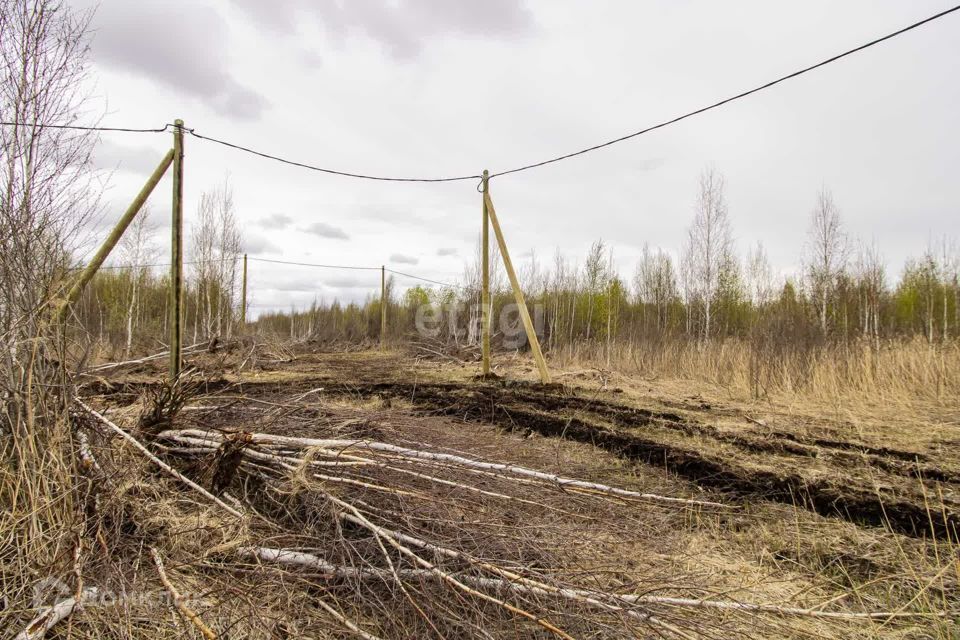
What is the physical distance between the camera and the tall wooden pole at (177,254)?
18.5ft

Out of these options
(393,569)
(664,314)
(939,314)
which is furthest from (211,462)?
(939,314)

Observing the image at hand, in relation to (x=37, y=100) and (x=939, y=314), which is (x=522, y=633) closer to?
(x=37, y=100)

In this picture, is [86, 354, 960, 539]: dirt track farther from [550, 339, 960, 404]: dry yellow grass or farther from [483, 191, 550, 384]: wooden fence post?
[550, 339, 960, 404]: dry yellow grass

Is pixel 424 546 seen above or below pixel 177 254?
below

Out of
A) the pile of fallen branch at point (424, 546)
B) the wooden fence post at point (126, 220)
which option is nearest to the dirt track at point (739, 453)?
the pile of fallen branch at point (424, 546)

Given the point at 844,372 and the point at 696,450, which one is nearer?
the point at 696,450

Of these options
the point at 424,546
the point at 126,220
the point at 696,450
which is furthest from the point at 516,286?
the point at 424,546

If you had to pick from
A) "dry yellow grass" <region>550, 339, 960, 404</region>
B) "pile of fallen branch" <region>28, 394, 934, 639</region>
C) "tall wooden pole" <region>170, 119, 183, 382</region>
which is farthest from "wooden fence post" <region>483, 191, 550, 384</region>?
"pile of fallen branch" <region>28, 394, 934, 639</region>

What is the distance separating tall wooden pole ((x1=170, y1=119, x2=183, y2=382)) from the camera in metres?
5.64

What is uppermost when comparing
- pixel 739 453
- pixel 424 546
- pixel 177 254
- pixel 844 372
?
pixel 177 254

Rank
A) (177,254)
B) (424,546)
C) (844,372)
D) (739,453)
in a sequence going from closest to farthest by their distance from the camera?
(424,546), (739,453), (177,254), (844,372)

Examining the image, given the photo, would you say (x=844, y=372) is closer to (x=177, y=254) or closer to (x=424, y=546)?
(x=424, y=546)

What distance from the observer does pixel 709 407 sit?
7.66 meters

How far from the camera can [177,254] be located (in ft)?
18.9
